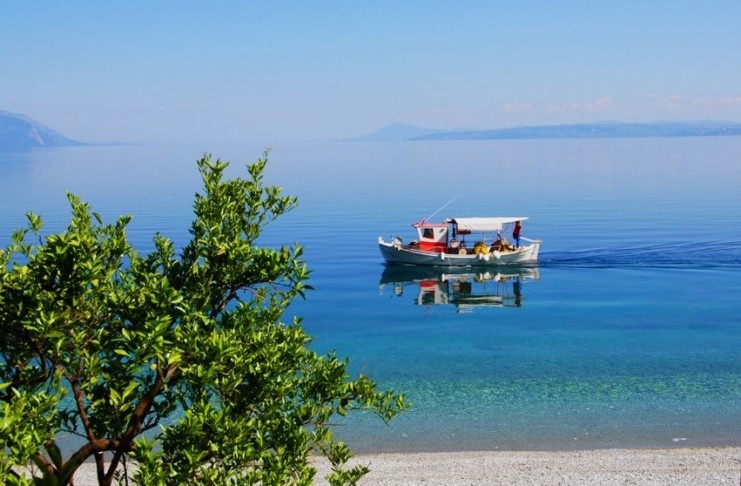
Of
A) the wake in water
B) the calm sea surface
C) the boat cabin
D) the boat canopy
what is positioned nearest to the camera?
the calm sea surface

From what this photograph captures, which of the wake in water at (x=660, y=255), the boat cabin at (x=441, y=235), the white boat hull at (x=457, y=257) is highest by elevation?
the boat cabin at (x=441, y=235)

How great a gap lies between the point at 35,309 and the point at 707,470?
65.4 ft

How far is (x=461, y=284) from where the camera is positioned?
59.1m

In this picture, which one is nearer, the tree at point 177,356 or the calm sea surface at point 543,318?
the tree at point 177,356

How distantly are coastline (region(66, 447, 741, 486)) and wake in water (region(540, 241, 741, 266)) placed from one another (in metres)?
40.4

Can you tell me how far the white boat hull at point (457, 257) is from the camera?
2482 inches

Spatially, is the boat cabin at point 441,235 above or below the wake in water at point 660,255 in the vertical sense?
above

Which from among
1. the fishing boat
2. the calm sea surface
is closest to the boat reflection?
the calm sea surface

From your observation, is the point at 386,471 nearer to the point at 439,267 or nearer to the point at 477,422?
the point at 477,422

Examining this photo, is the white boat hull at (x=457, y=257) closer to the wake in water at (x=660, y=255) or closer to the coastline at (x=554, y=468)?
the wake in water at (x=660, y=255)

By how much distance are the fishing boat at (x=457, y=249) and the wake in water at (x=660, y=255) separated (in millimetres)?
3259

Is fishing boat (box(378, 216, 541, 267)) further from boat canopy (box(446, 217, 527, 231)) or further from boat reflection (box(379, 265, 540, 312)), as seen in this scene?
boat reflection (box(379, 265, 540, 312))

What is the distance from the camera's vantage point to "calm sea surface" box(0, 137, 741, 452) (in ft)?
93.0

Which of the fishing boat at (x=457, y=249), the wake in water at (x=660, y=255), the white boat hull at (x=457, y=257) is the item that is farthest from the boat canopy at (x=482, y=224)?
the wake in water at (x=660, y=255)
